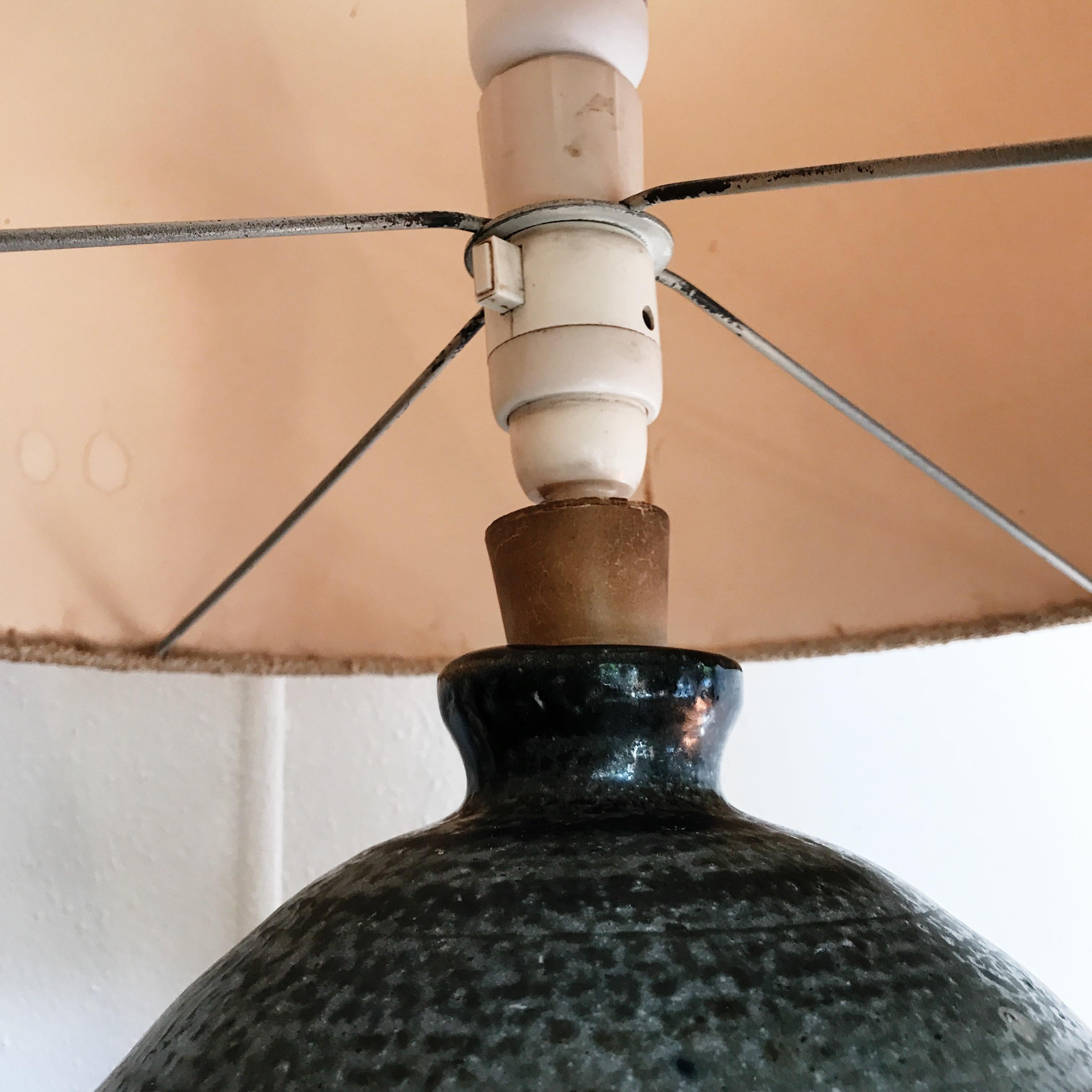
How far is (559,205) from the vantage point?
344 mm

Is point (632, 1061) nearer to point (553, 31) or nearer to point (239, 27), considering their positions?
point (553, 31)

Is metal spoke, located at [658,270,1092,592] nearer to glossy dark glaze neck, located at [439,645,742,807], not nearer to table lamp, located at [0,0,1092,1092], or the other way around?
table lamp, located at [0,0,1092,1092]

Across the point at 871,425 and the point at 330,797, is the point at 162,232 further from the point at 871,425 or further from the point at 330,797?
the point at 330,797

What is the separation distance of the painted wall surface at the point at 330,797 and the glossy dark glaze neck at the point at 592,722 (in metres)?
0.53

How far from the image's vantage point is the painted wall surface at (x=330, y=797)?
723 millimetres

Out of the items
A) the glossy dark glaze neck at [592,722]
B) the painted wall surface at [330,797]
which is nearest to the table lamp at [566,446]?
the glossy dark glaze neck at [592,722]

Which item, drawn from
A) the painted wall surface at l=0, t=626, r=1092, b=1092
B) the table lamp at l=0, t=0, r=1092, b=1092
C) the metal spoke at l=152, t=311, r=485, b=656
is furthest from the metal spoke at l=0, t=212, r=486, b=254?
the painted wall surface at l=0, t=626, r=1092, b=1092

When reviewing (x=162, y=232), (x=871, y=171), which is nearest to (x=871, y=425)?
(x=871, y=171)

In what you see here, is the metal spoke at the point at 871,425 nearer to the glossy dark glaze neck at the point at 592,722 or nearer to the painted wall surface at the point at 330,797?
the glossy dark glaze neck at the point at 592,722

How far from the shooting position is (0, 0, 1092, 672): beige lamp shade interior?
1.66 ft

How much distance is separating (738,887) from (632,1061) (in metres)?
0.06

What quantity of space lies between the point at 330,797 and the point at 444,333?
1.34 ft

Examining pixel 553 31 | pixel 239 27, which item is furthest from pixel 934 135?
pixel 239 27

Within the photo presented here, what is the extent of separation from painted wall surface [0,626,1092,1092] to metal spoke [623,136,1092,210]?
59 centimetres
